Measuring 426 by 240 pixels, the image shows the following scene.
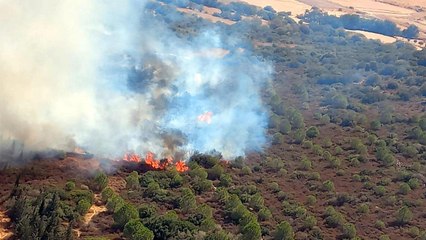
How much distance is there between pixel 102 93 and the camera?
64438 mm

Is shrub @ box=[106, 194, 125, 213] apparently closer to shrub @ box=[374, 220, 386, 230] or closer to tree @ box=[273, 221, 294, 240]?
tree @ box=[273, 221, 294, 240]

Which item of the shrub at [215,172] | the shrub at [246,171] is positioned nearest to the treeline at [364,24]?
the shrub at [246,171]

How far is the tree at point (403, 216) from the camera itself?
2153 inches

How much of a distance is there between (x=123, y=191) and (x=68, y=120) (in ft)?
34.1

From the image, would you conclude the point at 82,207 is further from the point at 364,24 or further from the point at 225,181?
the point at 364,24

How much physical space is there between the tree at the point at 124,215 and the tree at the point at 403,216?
26.7m

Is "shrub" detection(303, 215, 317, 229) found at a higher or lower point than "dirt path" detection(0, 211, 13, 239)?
higher

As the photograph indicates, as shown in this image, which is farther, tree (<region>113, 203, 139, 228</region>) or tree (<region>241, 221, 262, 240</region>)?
tree (<region>241, 221, 262, 240</region>)

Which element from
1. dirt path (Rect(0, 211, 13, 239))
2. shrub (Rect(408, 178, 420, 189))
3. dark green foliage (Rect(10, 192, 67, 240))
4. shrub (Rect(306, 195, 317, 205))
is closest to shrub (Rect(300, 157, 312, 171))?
shrub (Rect(306, 195, 317, 205))

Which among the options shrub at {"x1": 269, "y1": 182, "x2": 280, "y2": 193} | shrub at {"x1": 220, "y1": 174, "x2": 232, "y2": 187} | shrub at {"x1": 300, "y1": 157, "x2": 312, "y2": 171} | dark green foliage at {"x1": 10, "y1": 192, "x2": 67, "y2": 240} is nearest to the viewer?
dark green foliage at {"x1": 10, "y1": 192, "x2": 67, "y2": 240}

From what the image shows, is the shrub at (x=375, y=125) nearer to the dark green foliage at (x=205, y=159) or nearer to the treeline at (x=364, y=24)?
the dark green foliage at (x=205, y=159)

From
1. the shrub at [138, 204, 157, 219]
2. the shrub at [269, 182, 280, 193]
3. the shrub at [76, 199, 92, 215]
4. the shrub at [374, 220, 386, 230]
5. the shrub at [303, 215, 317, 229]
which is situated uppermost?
the shrub at [374, 220, 386, 230]

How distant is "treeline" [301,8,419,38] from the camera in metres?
148

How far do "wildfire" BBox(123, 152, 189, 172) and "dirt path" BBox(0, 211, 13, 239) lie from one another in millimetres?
15326
